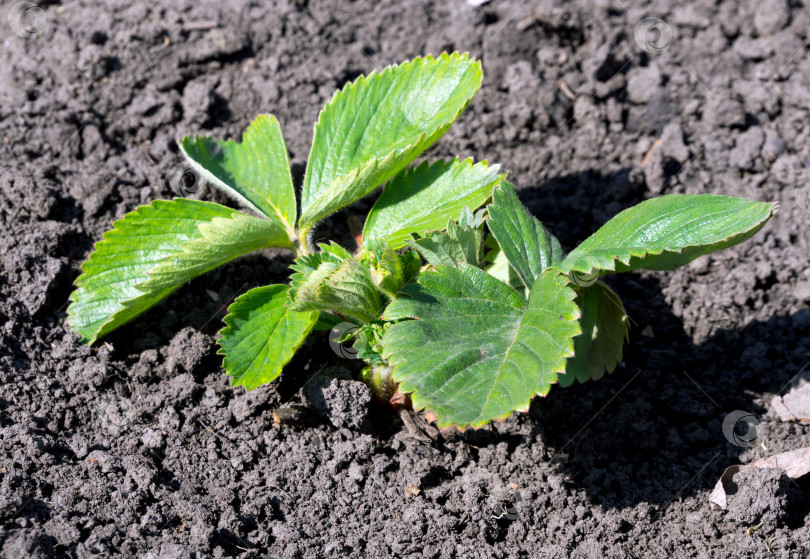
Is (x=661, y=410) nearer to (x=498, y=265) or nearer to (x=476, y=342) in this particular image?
(x=498, y=265)

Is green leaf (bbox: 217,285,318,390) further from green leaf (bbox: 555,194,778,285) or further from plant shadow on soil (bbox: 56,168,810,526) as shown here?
green leaf (bbox: 555,194,778,285)

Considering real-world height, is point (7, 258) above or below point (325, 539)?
above

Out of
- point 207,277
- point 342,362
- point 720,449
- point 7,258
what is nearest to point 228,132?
point 207,277

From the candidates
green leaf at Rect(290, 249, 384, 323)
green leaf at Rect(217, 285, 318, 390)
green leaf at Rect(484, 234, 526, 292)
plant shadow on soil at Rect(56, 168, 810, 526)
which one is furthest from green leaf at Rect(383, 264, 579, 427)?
plant shadow on soil at Rect(56, 168, 810, 526)

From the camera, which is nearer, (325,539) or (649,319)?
(325,539)

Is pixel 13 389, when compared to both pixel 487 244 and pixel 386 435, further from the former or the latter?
pixel 487 244

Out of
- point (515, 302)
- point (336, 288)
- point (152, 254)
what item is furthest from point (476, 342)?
point (152, 254)
